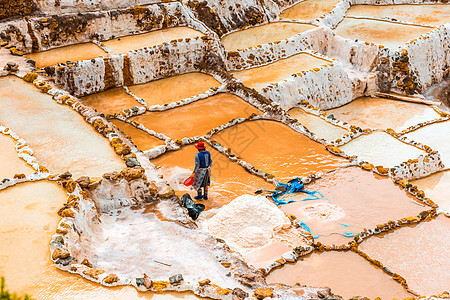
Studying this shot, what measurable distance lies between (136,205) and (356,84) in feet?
40.4

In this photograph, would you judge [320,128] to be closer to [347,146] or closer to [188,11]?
[347,146]

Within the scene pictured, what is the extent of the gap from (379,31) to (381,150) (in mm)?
9670

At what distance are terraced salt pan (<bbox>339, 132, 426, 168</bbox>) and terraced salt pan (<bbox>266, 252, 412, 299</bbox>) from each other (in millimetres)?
4589

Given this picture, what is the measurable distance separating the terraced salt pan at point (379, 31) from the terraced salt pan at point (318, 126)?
244 inches

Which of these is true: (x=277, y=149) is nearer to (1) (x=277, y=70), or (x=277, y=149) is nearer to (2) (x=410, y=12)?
(1) (x=277, y=70)

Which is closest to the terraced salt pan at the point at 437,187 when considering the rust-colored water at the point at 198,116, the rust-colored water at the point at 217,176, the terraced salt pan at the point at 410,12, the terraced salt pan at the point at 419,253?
the terraced salt pan at the point at 419,253

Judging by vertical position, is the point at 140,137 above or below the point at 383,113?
above

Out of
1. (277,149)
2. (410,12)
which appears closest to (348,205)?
(277,149)

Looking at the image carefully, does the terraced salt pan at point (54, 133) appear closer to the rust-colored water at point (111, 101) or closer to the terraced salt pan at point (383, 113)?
the rust-colored water at point (111, 101)

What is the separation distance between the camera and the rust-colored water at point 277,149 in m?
12.5

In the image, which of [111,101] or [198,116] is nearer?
[198,116]

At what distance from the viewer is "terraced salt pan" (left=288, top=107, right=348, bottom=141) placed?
15.1 m

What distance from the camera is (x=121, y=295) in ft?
23.1

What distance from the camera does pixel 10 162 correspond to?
987 cm
